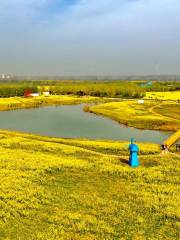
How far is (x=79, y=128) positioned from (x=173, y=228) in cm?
4843

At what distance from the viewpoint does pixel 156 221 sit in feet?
46.3

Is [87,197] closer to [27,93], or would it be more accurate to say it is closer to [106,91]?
[27,93]

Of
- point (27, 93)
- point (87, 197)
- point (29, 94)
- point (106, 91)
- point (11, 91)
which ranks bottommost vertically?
point (87, 197)

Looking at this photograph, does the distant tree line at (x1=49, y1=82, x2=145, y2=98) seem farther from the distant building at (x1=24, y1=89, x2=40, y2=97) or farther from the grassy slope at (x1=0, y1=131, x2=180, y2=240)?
the grassy slope at (x1=0, y1=131, x2=180, y2=240)

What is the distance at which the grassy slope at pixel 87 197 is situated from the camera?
43.1 feet

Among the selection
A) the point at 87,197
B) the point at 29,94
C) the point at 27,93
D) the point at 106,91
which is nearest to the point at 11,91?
the point at 27,93

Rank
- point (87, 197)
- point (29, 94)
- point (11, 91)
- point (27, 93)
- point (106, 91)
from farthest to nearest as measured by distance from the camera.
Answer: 1. point (106, 91)
2. point (27, 93)
3. point (29, 94)
4. point (11, 91)
5. point (87, 197)

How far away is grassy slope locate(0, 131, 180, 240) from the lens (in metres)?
13.1

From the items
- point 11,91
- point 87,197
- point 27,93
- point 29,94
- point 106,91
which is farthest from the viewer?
point 106,91

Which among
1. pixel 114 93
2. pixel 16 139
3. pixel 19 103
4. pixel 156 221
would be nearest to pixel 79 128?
pixel 16 139

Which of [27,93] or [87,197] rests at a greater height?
[27,93]

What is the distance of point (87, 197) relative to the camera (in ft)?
55.1

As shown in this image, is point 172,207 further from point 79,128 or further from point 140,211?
point 79,128

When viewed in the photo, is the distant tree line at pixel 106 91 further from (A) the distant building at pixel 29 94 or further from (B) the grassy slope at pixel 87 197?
(B) the grassy slope at pixel 87 197
